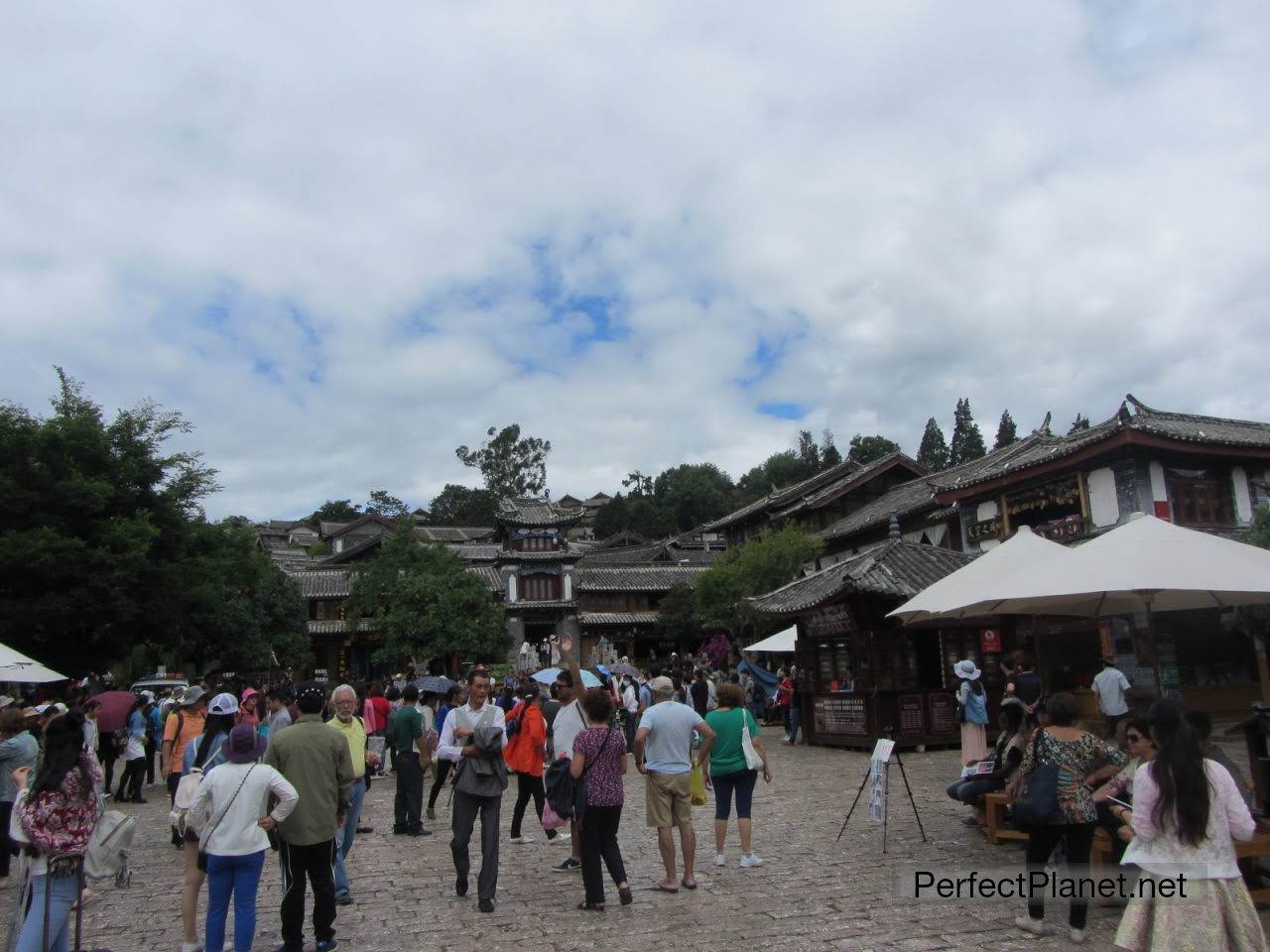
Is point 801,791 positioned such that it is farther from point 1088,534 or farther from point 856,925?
point 1088,534

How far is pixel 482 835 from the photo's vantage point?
21.4 ft

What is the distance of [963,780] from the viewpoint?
815cm

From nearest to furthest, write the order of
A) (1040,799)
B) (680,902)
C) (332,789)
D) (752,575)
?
(1040,799)
(332,789)
(680,902)
(752,575)

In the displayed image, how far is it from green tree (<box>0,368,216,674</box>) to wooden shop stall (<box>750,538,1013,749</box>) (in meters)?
14.0

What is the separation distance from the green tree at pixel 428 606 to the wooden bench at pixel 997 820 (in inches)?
1190

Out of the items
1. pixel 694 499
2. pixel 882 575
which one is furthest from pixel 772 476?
pixel 882 575

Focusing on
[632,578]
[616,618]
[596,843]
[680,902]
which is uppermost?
[632,578]

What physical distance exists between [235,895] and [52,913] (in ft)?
2.92

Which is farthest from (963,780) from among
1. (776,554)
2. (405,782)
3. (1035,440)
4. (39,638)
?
(776,554)

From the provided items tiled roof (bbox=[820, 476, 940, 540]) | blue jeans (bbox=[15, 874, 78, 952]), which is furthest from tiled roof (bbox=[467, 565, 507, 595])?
blue jeans (bbox=[15, 874, 78, 952])

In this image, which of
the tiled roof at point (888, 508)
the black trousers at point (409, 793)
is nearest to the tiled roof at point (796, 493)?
the tiled roof at point (888, 508)

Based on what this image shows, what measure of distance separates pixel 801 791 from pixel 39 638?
16.9 meters

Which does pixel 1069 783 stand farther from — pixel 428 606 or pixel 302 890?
pixel 428 606

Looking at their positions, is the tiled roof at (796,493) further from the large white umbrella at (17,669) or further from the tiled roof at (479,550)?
the large white umbrella at (17,669)
